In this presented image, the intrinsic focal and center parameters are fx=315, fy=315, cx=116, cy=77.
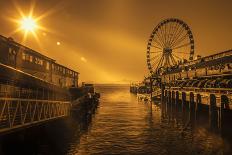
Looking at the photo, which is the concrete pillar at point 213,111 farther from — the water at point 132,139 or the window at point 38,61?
the window at point 38,61

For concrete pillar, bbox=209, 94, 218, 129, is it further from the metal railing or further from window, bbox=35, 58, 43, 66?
window, bbox=35, 58, 43, 66

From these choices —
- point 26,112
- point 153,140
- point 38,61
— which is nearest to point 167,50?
point 38,61

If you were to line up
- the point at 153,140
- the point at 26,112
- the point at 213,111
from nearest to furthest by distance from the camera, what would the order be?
the point at 26,112 < the point at 153,140 < the point at 213,111

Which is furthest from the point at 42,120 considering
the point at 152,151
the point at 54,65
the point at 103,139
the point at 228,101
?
the point at 54,65

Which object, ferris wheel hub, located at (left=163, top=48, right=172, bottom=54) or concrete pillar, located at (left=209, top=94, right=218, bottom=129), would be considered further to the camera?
ferris wheel hub, located at (left=163, top=48, right=172, bottom=54)

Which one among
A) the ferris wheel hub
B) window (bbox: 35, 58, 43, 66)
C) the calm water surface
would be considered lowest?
the calm water surface

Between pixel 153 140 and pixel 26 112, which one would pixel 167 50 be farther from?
pixel 26 112

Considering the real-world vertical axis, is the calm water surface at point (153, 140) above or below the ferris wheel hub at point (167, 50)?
below

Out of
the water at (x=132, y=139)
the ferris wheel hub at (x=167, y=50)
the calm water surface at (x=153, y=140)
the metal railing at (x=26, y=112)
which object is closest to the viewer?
the metal railing at (x=26, y=112)

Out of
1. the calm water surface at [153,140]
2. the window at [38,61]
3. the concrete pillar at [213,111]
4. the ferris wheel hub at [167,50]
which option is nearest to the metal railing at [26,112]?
the calm water surface at [153,140]

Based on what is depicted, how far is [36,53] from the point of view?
168 feet

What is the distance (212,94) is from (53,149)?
17.7 meters

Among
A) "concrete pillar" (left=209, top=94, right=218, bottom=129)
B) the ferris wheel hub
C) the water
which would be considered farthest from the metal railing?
the ferris wheel hub

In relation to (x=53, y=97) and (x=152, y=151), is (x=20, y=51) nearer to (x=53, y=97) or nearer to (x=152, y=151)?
(x=53, y=97)
